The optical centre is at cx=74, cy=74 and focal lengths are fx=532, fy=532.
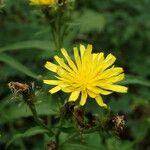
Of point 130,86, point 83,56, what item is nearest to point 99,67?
point 83,56

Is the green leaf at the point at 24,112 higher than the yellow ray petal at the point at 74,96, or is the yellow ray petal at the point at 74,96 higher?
the yellow ray petal at the point at 74,96

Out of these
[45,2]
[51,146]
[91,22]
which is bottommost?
[91,22]

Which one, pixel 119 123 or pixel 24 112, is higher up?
pixel 119 123

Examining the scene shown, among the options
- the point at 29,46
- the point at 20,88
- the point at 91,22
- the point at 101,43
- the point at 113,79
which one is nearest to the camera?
the point at 20,88

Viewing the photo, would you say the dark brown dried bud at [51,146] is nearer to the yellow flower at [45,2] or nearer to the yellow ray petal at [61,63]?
the yellow ray petal at [61,63]

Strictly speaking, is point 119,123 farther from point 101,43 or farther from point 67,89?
point 101,43

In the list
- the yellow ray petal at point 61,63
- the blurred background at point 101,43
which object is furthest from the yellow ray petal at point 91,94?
the blurred background at point 101,43

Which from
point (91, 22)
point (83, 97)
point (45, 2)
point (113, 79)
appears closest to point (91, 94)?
point (83, 97)

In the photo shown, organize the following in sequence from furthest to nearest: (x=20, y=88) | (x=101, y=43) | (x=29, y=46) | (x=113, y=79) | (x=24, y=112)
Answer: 1. (x=101, y=43)
2. (x=29, y=46)
3. (x=24, y=112)
4. (x=113, y=79)
5. (x=20, y=88)
